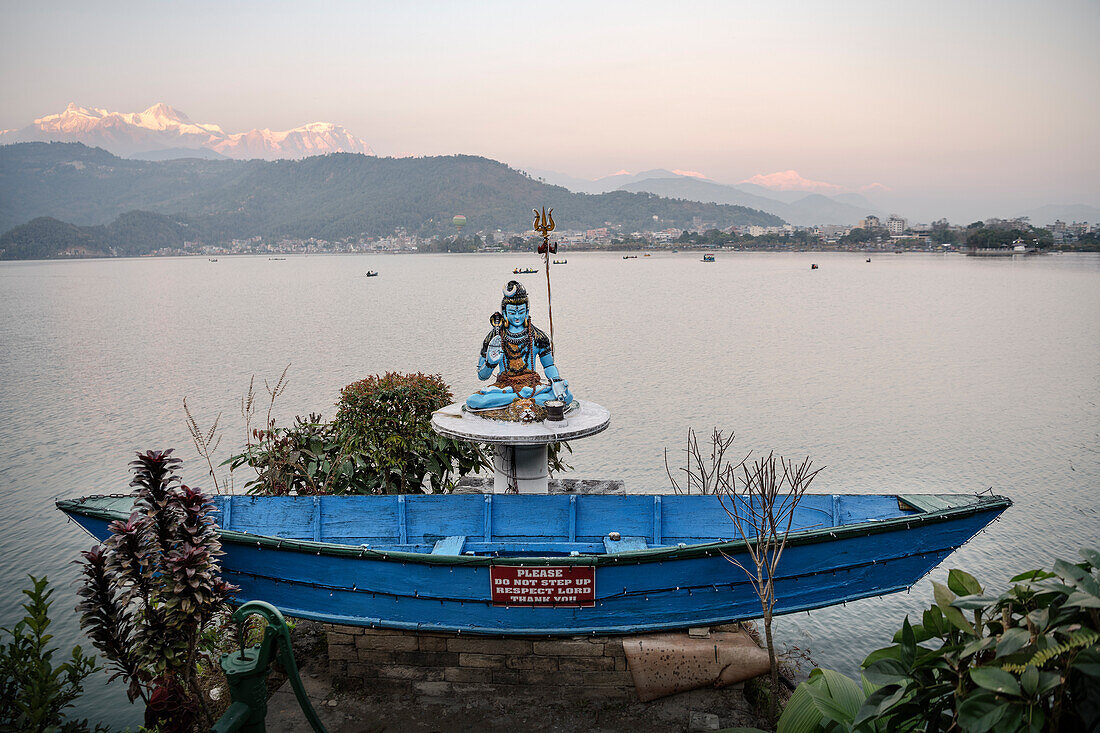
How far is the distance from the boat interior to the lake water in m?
2.28

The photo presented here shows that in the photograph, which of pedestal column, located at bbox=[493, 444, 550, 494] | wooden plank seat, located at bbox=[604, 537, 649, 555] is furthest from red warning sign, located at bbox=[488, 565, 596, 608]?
pedestal column, located at bbox=[493, 444, 550, 494]

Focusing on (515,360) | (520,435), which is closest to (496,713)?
(520,435)

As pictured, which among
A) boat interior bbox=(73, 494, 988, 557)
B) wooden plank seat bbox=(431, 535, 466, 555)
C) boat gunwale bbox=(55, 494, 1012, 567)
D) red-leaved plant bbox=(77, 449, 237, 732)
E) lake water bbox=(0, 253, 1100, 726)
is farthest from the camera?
lake water bbox=(0, 253, 1100, 726)

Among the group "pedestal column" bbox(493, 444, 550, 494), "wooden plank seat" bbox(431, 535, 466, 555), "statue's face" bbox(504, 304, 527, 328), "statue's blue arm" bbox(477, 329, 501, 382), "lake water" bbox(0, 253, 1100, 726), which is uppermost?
"statue's face" bbox(504, 304, 527, 328)

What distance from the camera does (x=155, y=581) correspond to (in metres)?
5.45

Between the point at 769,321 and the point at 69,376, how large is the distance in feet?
118

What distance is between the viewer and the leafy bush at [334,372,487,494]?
32.9 ft

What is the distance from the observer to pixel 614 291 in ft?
218

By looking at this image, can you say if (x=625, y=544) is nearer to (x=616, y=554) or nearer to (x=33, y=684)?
(x=616, y=554)

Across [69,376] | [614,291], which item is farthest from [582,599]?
[614,291]

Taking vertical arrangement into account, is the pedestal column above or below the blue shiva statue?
below

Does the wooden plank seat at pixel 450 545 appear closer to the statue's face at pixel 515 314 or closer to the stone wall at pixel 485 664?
the stone wall at pixel 485 664

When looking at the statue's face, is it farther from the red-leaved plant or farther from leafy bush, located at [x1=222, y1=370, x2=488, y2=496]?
the red-leaved plant

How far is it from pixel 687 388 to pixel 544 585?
17.9 m
